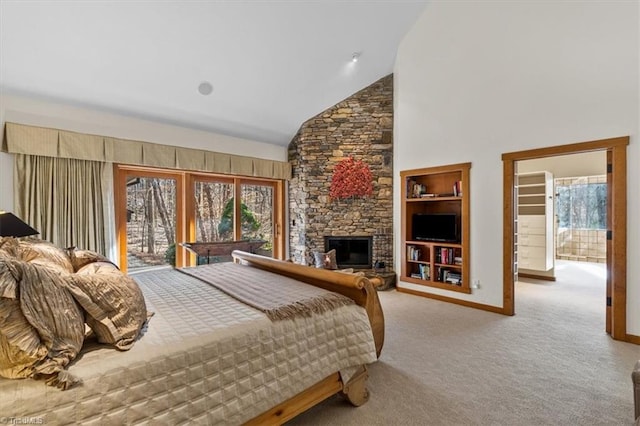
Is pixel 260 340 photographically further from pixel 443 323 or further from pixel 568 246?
pixel 568 246

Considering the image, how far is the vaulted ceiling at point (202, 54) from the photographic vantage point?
2.97 m

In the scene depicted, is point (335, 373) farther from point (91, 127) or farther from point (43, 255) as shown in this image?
point (91, 127)

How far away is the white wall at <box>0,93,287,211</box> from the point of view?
3.24 meters

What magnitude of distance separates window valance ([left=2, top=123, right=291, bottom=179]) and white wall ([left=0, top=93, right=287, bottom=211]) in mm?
109

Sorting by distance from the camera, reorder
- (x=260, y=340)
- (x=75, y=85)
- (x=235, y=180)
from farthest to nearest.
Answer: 1. (x=235, y=180)
2. (x=75, y=85)
3. (x=260, y=340)

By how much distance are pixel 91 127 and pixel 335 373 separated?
4110 millimetres

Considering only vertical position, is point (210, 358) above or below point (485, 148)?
below

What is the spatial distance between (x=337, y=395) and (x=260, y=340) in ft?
3.14

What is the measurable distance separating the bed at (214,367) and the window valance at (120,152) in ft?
7.81

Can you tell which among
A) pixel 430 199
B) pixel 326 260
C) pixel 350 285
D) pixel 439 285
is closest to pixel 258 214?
pixel 326 260

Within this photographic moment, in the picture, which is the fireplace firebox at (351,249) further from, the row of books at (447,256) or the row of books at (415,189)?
the row of books at (447,256)

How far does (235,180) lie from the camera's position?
538 cm

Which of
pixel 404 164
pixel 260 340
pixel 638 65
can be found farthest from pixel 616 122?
pixel 260 340

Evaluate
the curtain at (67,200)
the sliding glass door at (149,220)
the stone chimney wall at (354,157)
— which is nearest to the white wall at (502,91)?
the stone chimney wall at (354,157)
